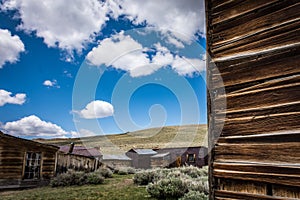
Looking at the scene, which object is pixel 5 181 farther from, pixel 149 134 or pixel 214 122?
pixel 149 134

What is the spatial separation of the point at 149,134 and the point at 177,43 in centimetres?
6447

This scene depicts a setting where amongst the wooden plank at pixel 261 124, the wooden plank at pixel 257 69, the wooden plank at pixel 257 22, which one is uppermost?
the wooden plank at pixel 257 22

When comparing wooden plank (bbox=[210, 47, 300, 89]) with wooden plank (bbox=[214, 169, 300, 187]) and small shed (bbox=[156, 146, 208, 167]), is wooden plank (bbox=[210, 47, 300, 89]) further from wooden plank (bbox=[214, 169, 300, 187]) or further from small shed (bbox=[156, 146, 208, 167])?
small shed (bbox=[156, 146, 208, 167])

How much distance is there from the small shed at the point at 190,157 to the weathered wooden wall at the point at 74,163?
9684 millimetres

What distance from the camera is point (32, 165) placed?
49.5ft

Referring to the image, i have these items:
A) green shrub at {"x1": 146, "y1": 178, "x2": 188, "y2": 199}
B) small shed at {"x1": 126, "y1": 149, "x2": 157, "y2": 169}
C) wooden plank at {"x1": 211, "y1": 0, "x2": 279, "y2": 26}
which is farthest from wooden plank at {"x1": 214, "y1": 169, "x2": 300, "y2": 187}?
small shed at {"x1": 126, "y1": 149, "x2": 157, "y2": 169}

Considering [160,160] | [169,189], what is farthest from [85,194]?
[160,160]

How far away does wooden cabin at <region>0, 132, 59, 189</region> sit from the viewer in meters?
13.6

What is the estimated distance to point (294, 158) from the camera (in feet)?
7.59

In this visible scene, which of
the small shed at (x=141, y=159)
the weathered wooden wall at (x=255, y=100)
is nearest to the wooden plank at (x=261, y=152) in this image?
the weathered wooden wall at (x=255, y=100)

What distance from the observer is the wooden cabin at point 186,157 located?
28.2 meters

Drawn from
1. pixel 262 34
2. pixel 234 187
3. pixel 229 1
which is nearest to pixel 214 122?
pixel 234 187

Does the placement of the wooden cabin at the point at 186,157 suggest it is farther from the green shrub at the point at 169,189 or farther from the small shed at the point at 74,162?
the green shrub at the point at 169,189

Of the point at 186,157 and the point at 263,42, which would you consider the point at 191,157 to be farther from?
the point at 263,42
